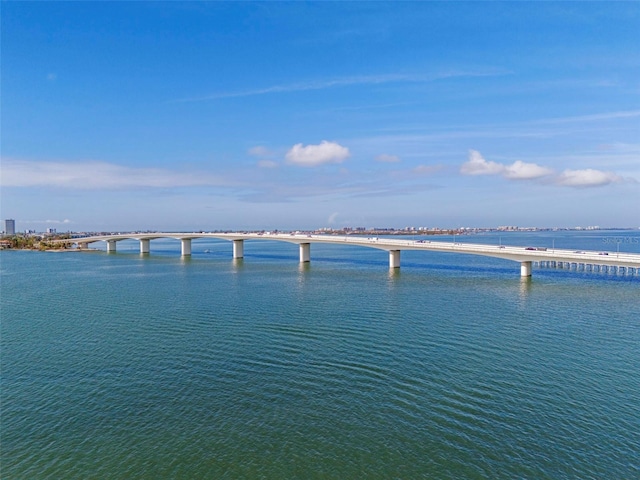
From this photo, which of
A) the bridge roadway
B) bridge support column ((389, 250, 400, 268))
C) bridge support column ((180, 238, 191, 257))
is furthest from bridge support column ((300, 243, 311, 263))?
bridge support column ((180, 238, 191, 257))

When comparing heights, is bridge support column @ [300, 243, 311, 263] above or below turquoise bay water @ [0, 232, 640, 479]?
above

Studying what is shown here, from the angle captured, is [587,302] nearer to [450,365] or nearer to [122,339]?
[450,365]

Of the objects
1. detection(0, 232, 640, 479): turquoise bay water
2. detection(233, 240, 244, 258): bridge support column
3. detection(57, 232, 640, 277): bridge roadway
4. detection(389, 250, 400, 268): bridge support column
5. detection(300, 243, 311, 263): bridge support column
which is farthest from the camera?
detection(233, 240, 244, 258): bridge support column

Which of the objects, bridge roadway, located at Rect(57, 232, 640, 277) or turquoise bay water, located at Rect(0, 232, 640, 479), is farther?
bridge roadway, located at Rect(57, 232, 640, 277)

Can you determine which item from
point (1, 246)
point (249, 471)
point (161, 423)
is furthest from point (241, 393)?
point (1, 246)

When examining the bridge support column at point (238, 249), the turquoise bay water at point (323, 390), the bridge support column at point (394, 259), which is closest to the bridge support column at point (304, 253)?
the bridge support column at point (238, 249)

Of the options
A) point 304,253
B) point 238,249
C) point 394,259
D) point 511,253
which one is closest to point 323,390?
point 511,253

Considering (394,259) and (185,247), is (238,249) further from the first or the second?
(394,259)

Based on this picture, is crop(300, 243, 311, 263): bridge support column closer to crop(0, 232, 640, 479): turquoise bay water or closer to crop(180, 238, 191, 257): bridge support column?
crop(180, 238, 191, 257): bridge support column
